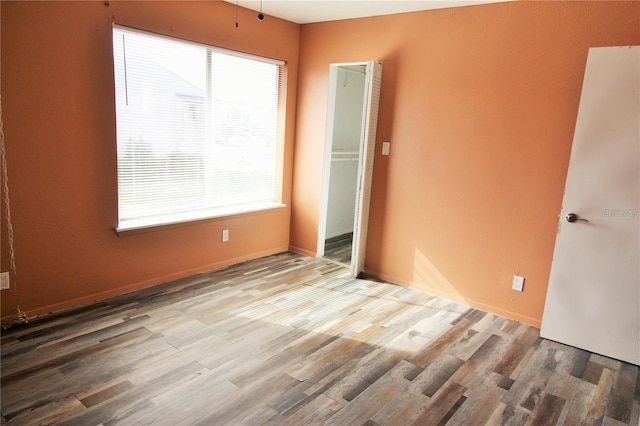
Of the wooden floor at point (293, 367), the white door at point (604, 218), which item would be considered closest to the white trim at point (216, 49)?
the wooden floor at point (293, 367)

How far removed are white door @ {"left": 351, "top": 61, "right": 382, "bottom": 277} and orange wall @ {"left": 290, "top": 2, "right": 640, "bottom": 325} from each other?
0.26 ft

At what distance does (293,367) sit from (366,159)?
2.06 metres

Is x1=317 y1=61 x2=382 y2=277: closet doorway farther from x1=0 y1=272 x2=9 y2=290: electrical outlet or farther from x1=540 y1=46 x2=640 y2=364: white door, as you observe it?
x1=0 y1=272 x2=9 y2=290: electrical outlet

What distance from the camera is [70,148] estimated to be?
9.47 feet

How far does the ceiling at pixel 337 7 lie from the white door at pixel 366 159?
453 millimetres

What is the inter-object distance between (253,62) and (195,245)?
1.84m

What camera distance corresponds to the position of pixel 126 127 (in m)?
3.17

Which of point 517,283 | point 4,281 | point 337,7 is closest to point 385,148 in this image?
point 337,7

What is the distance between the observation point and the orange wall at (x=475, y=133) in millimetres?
2969

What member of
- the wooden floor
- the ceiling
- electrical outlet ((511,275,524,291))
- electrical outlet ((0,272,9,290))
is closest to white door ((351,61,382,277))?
the ceiling

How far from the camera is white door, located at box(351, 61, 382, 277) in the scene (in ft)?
12.3

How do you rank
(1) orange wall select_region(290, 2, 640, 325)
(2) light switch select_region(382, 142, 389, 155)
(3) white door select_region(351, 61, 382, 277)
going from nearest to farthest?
(1) orange wall select_region(290, 2, 640, 325) → (3) white door select_region(351, 61, 382, 277) → (2) light switch select_region(382, 142, 389, 155)

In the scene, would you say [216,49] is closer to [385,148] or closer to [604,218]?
[385,148]

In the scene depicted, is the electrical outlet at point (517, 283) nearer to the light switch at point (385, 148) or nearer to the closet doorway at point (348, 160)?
the closet doorway at point (348, 160)
